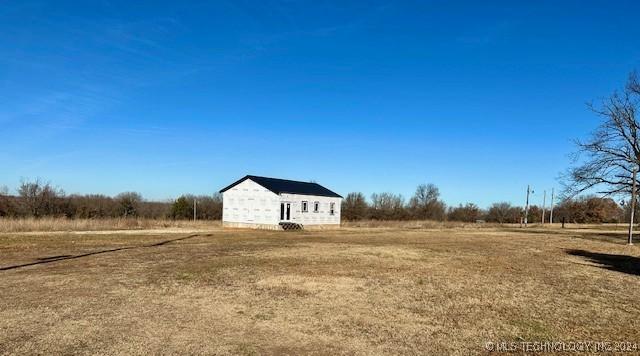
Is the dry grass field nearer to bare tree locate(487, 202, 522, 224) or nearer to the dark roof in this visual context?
the dark roof

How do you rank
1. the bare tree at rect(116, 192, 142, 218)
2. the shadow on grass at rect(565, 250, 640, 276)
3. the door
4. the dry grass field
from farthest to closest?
the bare tree at rect(116, 192, 142, 218) → the door → the shadow on grass at rect(565, 250, 640, 276) → the dry grass field

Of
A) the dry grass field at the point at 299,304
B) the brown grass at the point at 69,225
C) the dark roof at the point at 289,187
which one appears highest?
the dark roof at the point at 289,187

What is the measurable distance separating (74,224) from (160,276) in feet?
87.7

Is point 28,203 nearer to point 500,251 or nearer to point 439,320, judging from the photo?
point 500,251

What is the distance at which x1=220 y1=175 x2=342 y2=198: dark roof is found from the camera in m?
45.1

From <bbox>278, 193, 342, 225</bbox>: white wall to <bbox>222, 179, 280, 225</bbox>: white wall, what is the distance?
131 centimetres

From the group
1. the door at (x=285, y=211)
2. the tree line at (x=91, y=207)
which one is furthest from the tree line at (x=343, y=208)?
the door at (x=285, y=211)

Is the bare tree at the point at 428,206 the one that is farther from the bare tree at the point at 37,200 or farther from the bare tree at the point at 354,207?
the bare tree at the point at 37,200

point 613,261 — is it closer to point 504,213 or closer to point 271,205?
point 271,205

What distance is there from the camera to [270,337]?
7051 mm

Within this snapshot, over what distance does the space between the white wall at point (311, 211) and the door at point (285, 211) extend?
1.24 ft

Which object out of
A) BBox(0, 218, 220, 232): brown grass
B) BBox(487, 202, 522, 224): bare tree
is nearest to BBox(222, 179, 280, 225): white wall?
BBox(0, 218, 220, 232): brown grass

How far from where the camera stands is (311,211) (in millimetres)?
48250

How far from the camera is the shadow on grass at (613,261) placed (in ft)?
53.7
